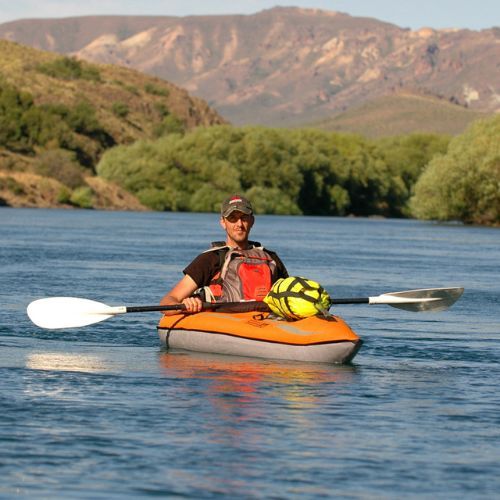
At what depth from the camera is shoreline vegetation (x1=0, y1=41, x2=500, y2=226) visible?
7338cm

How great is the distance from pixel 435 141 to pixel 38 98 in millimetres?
39349

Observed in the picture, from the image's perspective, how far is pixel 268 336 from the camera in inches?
562

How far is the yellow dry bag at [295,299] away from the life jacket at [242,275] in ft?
2.01

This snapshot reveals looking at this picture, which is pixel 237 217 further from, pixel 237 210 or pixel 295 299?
pixel 295 299

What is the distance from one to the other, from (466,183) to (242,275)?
57.9 meters

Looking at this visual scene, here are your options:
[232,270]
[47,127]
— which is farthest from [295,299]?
[47,127]

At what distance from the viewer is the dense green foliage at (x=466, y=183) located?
71.4 meters

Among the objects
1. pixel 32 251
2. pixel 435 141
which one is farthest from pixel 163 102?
pixel 32 251

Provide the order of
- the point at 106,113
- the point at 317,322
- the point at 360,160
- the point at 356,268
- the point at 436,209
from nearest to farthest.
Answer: the point at 317,322 → the point at 356,268 → the point at 436,209 → the point at 360,160 → the point at 106,113

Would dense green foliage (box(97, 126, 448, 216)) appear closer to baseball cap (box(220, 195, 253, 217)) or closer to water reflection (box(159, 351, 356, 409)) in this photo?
baseball cap (box(220, 195, 253, 217))

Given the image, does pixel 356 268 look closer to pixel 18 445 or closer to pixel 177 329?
pixel 177 329

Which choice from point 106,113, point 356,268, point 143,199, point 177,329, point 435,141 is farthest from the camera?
point 106,113

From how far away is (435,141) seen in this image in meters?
134

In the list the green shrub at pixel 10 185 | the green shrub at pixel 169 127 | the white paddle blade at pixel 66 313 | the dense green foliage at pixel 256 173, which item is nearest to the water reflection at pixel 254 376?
the white paddle blade at pixel 66 313
